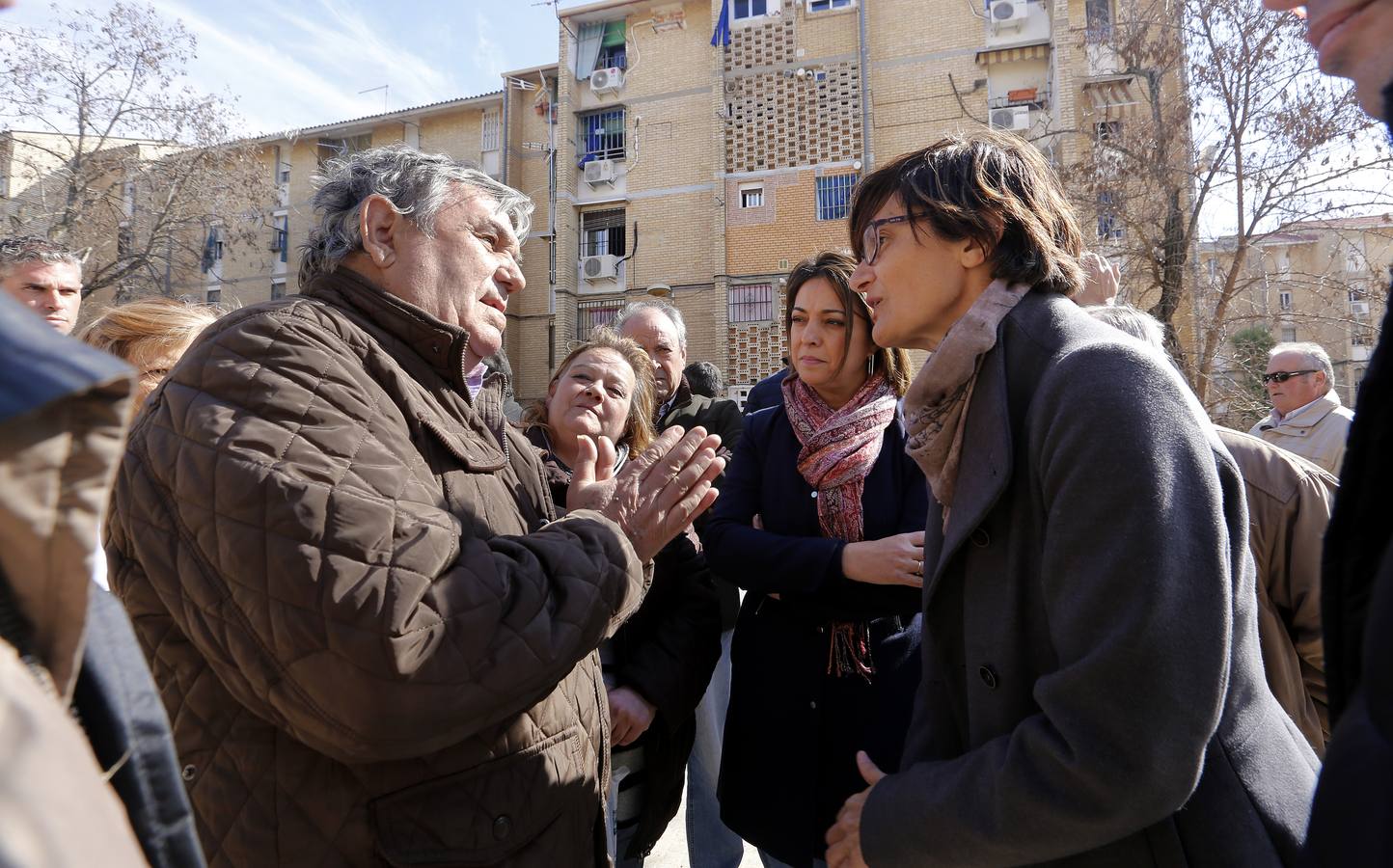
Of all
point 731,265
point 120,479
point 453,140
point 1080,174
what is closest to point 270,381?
point 120,479

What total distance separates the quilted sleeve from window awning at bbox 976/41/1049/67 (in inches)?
852

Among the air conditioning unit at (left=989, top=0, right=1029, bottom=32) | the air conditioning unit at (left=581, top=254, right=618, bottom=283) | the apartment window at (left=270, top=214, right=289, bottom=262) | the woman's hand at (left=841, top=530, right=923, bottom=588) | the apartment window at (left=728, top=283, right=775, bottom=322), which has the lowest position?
the woman's hand at (left=841, top=530, right=923, bottom=588)

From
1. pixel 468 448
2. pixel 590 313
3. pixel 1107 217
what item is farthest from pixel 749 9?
pixel 468 448

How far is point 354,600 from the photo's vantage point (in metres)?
1.31

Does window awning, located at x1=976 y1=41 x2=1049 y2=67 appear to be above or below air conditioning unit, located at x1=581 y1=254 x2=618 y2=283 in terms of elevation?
above

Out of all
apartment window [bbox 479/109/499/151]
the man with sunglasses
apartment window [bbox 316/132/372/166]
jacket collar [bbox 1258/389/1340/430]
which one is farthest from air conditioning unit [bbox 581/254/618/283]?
jacket collar [bbox 1258/389/1340/430]

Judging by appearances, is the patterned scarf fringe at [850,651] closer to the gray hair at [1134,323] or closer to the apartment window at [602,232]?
the gray hair at [1134,323]

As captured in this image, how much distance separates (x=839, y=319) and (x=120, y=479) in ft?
7.07

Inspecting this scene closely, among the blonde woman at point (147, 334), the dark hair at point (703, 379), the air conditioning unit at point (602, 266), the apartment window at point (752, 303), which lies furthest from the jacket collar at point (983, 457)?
the air conditioning unit at point (602, 266)

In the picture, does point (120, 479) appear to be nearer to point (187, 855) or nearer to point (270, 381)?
point (270, 381)

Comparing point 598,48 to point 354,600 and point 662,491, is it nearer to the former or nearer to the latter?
point 662,491

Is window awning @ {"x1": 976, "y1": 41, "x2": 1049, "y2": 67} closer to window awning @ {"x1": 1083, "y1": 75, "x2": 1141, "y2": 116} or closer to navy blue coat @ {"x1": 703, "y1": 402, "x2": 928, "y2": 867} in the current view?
window awning @ {"x1": 1083, "y1": 75, "x2": 1141, "y2": 116}

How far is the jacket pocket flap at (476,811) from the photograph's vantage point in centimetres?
148

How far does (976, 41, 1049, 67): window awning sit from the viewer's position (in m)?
19.3
